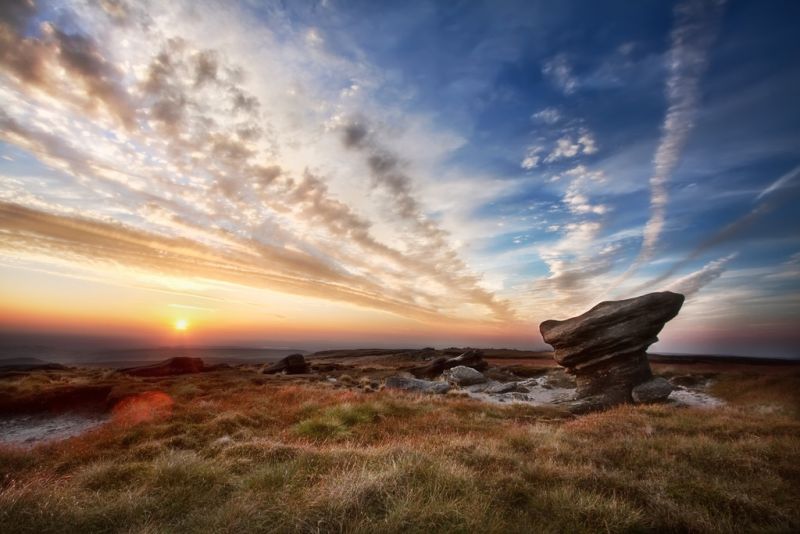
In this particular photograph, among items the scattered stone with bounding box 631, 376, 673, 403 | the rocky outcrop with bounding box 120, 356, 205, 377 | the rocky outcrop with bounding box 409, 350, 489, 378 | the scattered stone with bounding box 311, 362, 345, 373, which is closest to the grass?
the scattered stone with bounding box 631, 376, 673, 403

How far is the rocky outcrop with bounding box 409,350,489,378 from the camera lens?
4269cm

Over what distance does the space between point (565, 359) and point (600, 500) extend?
22116 mm

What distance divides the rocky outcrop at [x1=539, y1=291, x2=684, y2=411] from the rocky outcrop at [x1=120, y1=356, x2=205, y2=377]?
45.6m

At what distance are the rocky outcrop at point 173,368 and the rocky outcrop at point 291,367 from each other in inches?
362

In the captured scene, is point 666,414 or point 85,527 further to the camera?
point 666,414

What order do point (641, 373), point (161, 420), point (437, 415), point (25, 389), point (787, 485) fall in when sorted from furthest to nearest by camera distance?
point (25, 389) → point (641, 373) → point (437, 415) → point (161, 420) → point (787, 485)

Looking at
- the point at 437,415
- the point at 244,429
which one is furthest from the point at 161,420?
the point at 437,415

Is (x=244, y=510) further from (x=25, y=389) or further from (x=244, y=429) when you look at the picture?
(x=25, y=389)

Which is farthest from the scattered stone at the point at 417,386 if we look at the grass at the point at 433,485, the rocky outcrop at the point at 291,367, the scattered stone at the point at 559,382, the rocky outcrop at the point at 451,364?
the rocky outcrop at the point at 291,367

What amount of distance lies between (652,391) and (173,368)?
5288 centimetres

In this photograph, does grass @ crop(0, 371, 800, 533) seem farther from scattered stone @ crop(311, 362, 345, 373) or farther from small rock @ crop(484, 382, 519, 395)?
scattered stone @ crop(311, 362, 345, 373)

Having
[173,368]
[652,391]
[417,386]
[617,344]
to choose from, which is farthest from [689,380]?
[173,368]

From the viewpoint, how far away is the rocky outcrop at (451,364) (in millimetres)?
42688

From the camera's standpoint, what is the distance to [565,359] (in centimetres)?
2584
